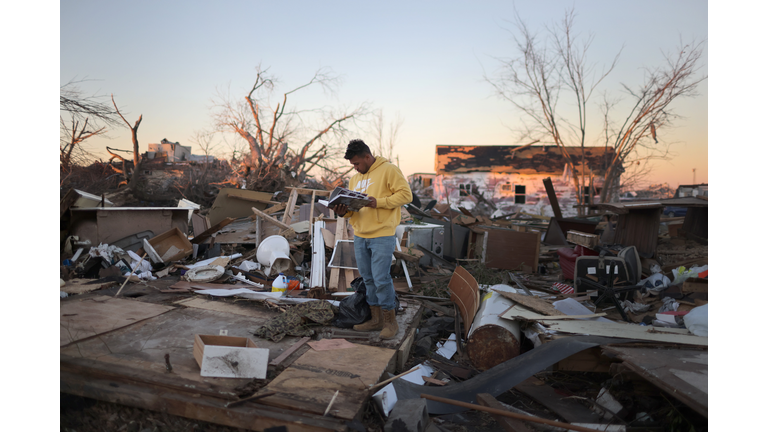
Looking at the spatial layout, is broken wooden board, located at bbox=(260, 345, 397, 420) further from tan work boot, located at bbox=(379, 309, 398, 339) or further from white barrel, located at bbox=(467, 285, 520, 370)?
white barrel, located at bbox=(467, 285, 520, 370)

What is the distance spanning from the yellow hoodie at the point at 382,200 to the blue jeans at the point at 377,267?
0.25ft

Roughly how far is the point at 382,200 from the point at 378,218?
7.3 inches

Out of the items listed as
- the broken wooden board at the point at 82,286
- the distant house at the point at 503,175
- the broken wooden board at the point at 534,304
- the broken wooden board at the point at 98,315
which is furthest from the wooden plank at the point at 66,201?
the distant house at the point at 503,175

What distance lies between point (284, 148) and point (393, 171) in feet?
56.5

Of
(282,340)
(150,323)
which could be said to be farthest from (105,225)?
(282,340)

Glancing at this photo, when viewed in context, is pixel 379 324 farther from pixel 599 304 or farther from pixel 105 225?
pixel 105 225

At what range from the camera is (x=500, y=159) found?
85.4ft

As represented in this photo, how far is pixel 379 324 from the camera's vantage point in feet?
13.6

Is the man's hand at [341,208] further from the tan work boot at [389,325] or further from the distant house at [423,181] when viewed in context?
the distant house at [423,181]

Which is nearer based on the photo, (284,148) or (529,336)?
(529,336)

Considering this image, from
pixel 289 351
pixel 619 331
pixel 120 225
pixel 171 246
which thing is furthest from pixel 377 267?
pixel 120 225

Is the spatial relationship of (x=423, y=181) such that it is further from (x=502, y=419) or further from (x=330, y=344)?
(x=502, y=419)

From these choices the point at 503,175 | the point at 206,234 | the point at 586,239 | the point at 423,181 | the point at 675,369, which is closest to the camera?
the point at 675,369

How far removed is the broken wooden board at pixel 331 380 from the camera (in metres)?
2.54
